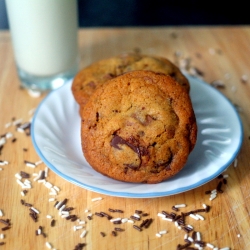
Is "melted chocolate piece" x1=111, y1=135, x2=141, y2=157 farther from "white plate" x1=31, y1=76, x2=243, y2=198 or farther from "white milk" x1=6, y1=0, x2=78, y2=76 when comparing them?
"white milk" x1=6, y1=0, x2=78, y2=76

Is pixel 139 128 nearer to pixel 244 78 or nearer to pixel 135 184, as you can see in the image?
pixel 135 184

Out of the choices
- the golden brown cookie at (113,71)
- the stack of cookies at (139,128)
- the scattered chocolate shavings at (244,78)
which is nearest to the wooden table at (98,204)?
the scattered chocolate shavings at (244,78)

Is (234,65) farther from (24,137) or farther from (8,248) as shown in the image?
(8,248)

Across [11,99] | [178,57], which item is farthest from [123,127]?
[178,57]

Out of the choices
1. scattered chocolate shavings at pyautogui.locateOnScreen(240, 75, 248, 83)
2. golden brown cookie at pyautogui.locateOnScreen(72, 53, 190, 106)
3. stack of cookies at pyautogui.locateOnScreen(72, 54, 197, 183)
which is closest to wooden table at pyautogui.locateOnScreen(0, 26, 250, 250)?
scattered chocolate shavings at pyautogui.locateOnScreen(240, 75, 248, 83)

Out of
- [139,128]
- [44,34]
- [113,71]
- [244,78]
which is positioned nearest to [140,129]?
[139,128]

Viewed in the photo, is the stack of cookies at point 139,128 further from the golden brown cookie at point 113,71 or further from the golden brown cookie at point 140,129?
the golden brown cookie at point 113,71
